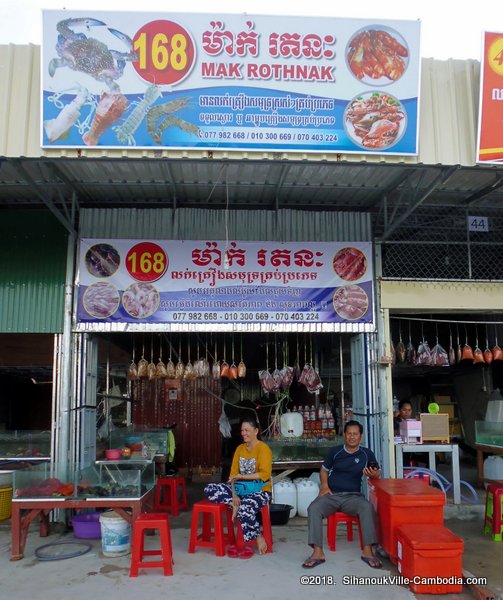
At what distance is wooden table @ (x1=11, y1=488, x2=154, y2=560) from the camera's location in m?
5.70

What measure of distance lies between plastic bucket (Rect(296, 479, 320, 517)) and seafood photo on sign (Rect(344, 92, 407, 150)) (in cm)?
444

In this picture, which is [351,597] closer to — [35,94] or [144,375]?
[144,375]

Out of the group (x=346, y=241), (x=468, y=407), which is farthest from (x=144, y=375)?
(x=468, y=407)

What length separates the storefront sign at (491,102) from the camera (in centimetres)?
576

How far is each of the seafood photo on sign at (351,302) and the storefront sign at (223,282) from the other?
1 centimetres

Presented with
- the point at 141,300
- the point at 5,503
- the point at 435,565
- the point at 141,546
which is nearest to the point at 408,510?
the point at 435,565

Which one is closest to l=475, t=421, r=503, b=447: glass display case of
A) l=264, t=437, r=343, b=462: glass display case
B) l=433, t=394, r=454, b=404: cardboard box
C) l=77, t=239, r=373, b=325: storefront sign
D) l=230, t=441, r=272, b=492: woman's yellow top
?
l=264, t=437, r=343, b=462: glass display case

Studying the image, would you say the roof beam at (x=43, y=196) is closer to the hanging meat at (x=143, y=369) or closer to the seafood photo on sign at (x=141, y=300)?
the seafood photo on sign at (x=141, y=300)

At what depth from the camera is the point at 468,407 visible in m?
13.6

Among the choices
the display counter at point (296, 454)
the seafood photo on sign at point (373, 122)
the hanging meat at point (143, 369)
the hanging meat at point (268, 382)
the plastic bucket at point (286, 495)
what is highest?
the seafood photo on sign at point (373, 122)

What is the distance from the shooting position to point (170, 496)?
25.9 feet

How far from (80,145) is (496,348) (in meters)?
6.27

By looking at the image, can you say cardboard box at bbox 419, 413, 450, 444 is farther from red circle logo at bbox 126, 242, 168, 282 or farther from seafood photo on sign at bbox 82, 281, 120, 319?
seafood photo on sign at bbox 82, 281, 120, 319

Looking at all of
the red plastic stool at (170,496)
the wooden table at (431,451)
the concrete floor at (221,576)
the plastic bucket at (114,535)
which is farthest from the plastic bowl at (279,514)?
the plastic bucket at (114,535)
